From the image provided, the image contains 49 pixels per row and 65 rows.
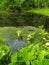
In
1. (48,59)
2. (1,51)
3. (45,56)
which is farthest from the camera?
(1,51)

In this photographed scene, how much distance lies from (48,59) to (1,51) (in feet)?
3.21

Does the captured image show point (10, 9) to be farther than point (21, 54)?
Yes

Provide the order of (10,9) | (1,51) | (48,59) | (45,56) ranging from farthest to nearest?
(10,9), (1,51), (45,56), (48,59)

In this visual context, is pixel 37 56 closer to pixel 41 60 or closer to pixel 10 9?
pixel 41 60

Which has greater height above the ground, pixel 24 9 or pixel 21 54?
pixel 21 54

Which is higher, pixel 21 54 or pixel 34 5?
pixel 21 54

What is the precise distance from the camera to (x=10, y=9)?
89.1 meters

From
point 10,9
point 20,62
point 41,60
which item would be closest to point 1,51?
point 20,62

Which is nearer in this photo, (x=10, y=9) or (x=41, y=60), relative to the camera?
(x=41, y=60)

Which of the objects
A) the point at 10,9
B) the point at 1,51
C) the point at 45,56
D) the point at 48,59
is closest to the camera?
the point at 48,59

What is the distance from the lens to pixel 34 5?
94.2 m

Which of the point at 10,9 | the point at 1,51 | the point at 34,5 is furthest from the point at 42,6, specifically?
the point at 1,51

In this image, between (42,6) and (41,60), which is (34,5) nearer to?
(42,6)

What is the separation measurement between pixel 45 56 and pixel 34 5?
9178cm
